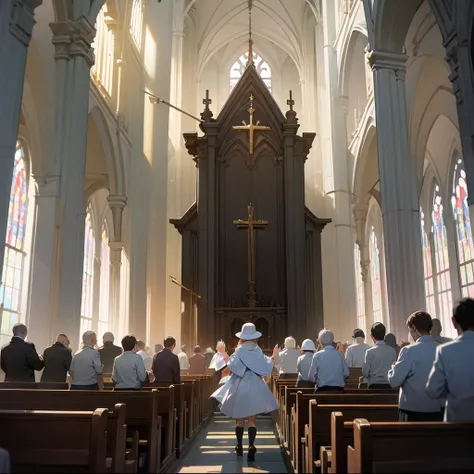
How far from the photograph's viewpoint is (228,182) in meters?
18.5

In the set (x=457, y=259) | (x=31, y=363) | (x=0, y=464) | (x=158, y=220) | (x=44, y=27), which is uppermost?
(x=44, y=27)

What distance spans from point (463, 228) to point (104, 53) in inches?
514

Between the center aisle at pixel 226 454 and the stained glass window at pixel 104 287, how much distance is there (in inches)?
492

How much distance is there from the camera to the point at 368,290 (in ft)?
88.2

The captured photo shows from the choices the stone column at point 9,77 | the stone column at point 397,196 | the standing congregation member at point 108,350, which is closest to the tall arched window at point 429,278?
the stone column at point 397,196

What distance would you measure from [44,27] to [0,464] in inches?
402

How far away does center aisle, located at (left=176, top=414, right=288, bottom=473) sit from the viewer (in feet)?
20.0

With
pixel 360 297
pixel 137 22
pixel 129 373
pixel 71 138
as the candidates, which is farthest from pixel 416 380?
pixel 360 297

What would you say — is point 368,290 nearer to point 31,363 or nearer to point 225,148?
point 225,148

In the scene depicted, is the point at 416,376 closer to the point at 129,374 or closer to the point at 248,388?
the point at 248,388

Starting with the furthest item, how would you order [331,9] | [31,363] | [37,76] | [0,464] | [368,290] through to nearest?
1. [368,290]
2. [331,9]
3. [37,76]
4. [31,363]
5. [0,464]

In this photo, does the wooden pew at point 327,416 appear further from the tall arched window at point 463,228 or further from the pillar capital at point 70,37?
the tall arched window at point 463,228

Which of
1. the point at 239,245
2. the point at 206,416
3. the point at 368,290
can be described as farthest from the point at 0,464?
the point at 368,290

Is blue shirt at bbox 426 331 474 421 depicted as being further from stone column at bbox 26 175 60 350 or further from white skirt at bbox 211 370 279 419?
stone column at bbox 26 175 60 350
